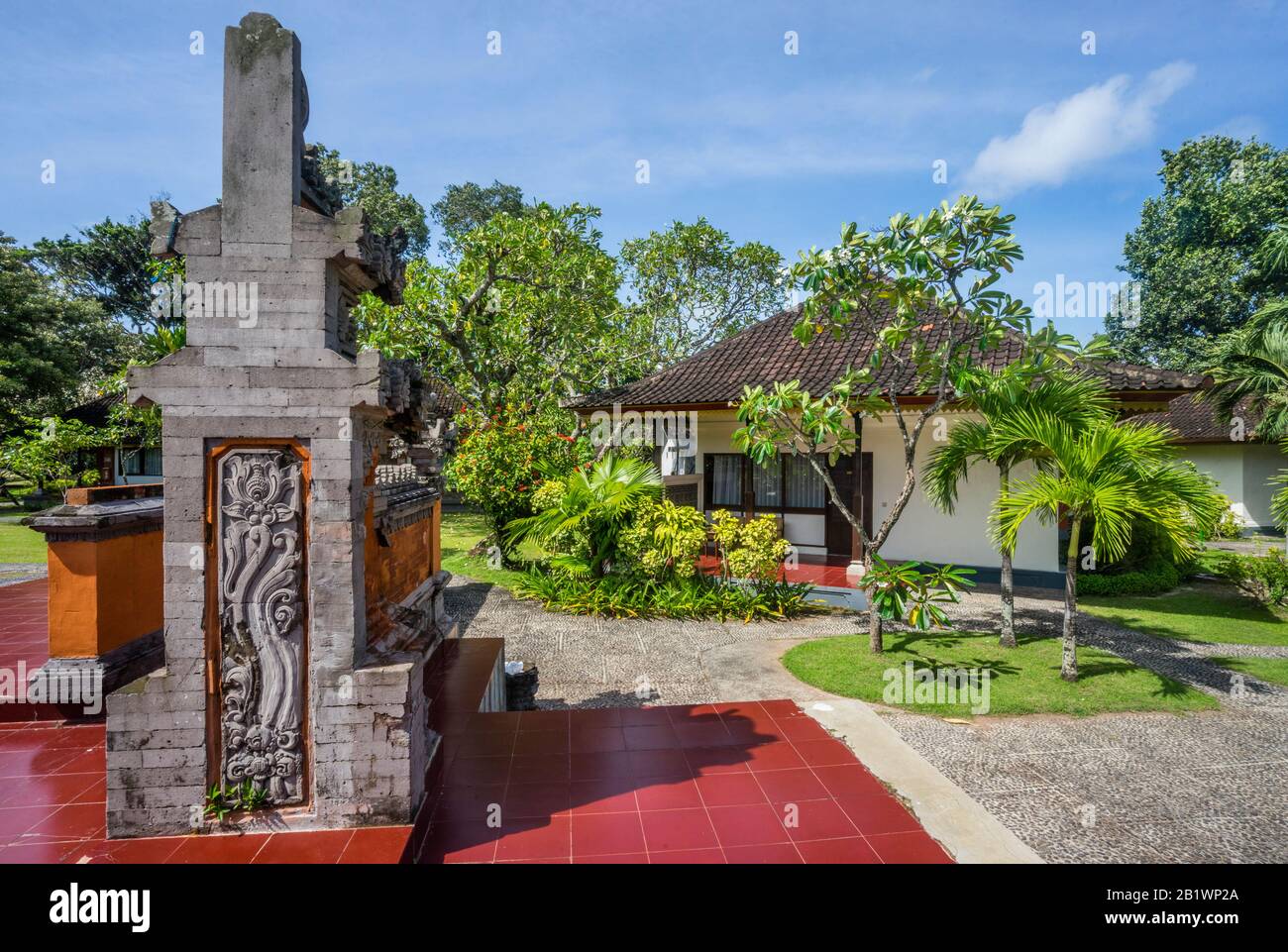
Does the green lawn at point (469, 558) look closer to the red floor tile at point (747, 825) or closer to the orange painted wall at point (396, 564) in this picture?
the orange painted wall at point (396, 564)

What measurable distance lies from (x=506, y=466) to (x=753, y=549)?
5.49m

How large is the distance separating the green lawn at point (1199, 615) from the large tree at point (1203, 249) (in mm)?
17723

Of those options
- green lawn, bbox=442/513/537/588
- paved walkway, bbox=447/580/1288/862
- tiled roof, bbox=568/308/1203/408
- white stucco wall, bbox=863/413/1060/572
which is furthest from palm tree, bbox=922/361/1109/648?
green lawn, bbox=442/513/537/588

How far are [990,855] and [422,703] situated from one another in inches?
128

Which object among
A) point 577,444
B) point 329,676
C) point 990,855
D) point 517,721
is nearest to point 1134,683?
point 990,855

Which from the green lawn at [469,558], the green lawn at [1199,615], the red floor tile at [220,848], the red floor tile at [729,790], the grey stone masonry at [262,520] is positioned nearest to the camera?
the red floor tile at [220,848]

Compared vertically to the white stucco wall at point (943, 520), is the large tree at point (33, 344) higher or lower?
higher

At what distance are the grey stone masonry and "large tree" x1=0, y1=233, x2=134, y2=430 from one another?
71.2ft

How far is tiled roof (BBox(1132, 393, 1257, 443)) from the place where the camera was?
19.8 m

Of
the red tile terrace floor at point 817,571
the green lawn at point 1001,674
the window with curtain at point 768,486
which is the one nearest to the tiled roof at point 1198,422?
the red tile terrace floor at point 817,571

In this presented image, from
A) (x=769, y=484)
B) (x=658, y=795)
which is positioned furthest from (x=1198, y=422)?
(x=658, y=795)

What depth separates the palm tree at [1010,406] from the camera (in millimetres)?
7059

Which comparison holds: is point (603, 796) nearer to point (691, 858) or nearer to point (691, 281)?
point (691, 858)

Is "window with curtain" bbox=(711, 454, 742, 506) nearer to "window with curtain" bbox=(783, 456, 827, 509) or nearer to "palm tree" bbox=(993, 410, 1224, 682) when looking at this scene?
"window with curtain" bbox=(783, 456, 827, 509)
